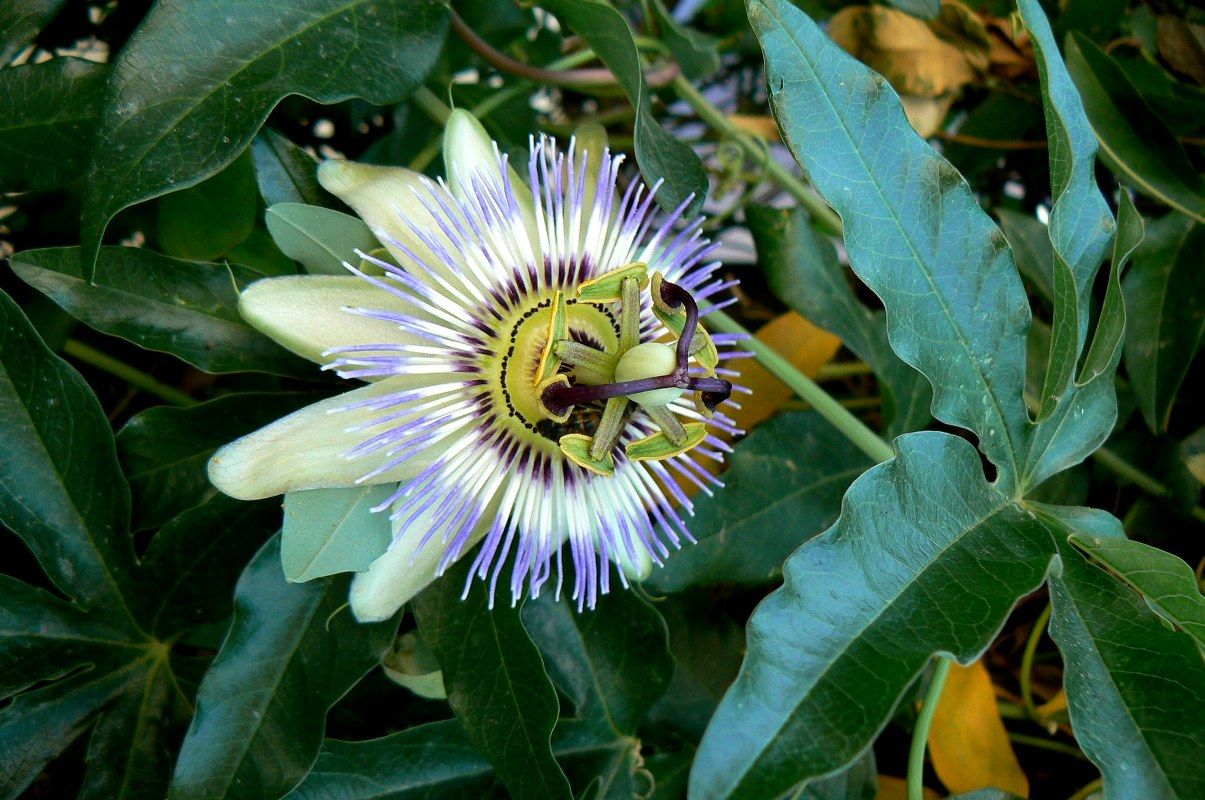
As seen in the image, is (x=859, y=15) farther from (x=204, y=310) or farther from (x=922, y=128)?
(x=204, y=310)

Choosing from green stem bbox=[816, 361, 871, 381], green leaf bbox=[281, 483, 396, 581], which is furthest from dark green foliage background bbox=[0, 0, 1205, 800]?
green stem bbox=[816, 361, 871, 381]

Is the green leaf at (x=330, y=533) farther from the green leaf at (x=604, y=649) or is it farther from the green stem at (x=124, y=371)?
the green stem at (x=124, y=371)

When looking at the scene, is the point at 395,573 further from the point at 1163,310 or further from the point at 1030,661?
the point at 1163,310

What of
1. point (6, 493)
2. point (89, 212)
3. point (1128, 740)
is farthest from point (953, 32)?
point (6, 493)

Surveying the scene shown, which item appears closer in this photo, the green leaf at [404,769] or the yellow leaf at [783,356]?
the green leaf at [404,769]

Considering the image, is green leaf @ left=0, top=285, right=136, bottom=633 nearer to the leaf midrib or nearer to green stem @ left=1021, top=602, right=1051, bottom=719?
the leaf midrib

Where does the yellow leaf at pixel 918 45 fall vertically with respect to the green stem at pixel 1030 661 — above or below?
above

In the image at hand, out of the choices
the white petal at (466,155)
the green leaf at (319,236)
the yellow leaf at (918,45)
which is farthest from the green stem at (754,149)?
the green leaf at (319,236)
